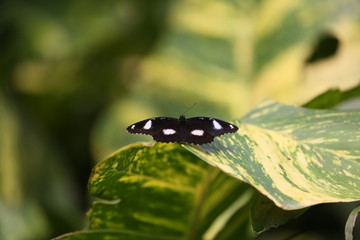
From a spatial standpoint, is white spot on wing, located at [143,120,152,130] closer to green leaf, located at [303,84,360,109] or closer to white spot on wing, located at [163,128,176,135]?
white spot on wing, located at [163,128,176,135]

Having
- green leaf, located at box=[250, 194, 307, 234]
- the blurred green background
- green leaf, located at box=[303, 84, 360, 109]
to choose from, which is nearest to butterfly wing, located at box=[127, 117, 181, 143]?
green leaf, located at box=[250, 194, 307, 234]

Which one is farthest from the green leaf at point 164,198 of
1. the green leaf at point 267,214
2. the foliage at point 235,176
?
the green leaf at point 267,214

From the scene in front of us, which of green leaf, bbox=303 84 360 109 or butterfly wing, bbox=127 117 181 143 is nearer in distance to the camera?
butterfly wing, bbox=127 117 181 143

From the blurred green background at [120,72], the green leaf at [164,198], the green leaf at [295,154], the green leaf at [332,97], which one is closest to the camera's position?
the green leaf at [295,154]

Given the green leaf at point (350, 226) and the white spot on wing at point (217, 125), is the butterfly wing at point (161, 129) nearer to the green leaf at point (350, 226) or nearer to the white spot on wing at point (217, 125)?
the white spot on wing at point (217, 125)

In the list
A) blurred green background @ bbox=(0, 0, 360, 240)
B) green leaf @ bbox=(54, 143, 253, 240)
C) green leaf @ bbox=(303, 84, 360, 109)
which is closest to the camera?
green leaf @ bbox=(54, 143, 253, 240)

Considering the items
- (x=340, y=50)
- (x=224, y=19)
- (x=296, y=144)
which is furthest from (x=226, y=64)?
(x=296, y=144)

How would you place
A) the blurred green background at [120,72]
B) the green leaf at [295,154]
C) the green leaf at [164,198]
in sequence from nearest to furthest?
the green leaf at [295,154]
the green leaf at [164,198]
the blurred green background at [120,72]

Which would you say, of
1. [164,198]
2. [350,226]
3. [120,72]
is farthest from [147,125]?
[120,72]

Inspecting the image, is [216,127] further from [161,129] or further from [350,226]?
[350,226]
